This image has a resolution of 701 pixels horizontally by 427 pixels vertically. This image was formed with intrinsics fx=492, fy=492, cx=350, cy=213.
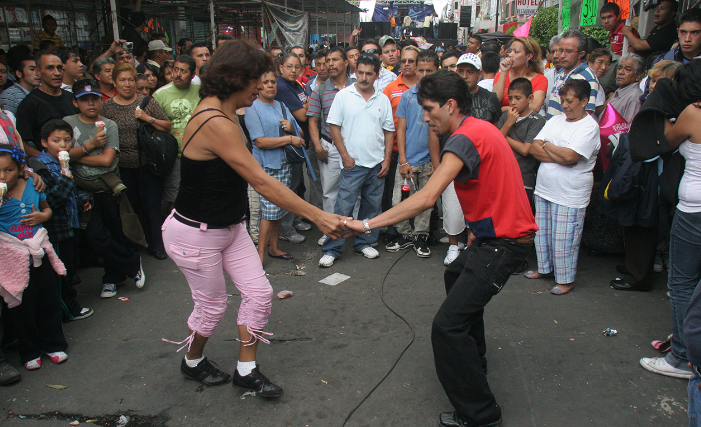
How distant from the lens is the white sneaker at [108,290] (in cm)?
459

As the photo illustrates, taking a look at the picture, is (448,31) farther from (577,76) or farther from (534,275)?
(534,275)

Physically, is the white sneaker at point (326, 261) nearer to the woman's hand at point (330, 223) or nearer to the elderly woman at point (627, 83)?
the woman's hand at point (330, 223)

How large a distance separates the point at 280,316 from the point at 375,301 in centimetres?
87

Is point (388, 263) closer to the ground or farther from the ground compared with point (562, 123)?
closer to the ground

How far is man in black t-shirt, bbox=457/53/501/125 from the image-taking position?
17.0 feet

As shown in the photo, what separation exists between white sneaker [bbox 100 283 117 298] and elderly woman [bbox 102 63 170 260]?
92cm

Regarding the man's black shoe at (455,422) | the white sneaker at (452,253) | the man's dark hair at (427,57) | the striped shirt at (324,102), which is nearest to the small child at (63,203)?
the striped shirt at (324,102)

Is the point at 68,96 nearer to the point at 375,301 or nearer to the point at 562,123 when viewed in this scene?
the point at 375,301

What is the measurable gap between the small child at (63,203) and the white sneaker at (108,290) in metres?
0.32

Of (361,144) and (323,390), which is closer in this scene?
(323,390)

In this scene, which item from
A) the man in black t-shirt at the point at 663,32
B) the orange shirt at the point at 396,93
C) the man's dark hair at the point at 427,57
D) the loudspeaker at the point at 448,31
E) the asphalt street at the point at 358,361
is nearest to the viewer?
the asphalt street at the point at 358,361

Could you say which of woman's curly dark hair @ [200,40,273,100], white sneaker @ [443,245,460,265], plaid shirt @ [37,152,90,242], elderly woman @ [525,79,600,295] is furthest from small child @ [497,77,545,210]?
plaid shirt @ [37,152,90,242]

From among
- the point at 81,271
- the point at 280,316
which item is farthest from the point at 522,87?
the point at 81,271

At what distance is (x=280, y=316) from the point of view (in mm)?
4207
